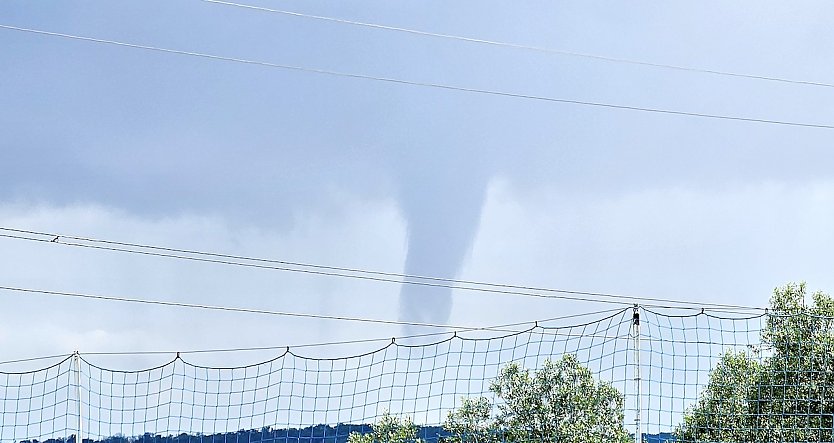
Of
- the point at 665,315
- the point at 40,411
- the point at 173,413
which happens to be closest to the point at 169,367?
the point at 173,413

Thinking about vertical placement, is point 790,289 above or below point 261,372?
above

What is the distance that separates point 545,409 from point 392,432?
2115mm

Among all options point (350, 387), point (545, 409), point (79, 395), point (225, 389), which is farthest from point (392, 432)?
point (79, 395)

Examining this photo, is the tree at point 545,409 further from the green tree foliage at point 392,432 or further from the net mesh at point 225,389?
the net mesh at point 225,389

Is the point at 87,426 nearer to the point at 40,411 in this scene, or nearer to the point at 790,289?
the point at 40,411

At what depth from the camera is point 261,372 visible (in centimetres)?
583

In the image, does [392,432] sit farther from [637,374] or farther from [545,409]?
[637,374]

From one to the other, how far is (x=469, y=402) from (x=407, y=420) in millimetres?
1204

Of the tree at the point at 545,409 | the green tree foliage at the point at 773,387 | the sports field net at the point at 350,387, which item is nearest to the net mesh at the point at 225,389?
the sports field net at the point at 350,387

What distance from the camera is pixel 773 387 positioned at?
928cm

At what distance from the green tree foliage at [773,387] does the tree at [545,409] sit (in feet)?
5.62

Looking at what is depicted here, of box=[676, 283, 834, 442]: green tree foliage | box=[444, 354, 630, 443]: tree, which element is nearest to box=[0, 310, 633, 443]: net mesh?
box=[676, 283, 834, 442]: green tree foliage

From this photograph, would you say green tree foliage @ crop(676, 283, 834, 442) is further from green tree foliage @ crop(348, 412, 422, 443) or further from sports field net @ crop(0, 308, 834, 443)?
green tree foliage @ crop(348, 412, 422, 443)

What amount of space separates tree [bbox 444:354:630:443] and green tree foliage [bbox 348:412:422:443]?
3.07 feet
